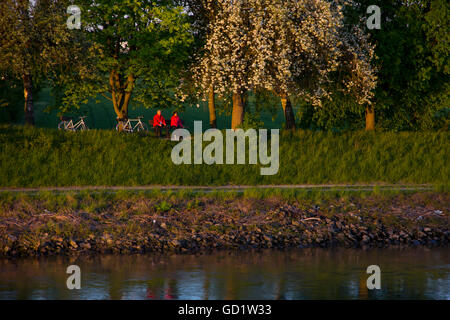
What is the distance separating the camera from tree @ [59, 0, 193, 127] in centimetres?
4878

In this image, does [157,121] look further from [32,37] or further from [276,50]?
[32,37]

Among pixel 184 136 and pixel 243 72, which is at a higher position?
pixel 243 72

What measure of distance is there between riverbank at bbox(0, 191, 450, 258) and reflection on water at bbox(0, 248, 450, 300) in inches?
46.1

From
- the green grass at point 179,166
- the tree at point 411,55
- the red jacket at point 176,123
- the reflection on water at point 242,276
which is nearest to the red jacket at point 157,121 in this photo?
the red jacket at point 176,123

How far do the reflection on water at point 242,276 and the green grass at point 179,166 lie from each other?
10067 millimetres

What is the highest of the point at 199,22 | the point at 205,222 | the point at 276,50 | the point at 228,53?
the point at 199,22

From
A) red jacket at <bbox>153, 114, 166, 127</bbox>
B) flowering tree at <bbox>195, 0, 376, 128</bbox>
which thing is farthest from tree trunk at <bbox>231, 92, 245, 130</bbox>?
red jacket at <bbox>153, 114, 166, 127</bbox>

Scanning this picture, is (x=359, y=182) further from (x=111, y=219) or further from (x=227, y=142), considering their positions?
(x=111, y=219)

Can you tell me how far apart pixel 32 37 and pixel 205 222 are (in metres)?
22.9

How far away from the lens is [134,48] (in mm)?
54062

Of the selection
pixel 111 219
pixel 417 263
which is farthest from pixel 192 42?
pixel 417 263

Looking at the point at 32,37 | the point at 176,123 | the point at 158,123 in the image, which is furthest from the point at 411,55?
the point at 32,37

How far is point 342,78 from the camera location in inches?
2024
